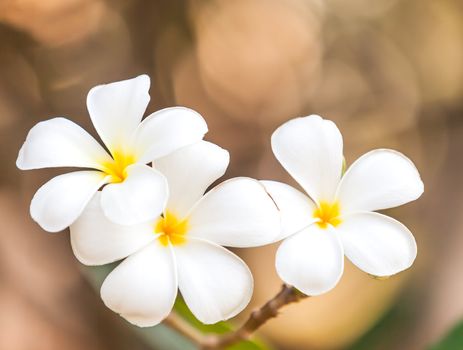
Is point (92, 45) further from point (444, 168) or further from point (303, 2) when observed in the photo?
point (444, 168)

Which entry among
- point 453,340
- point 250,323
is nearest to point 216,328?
point 250,323

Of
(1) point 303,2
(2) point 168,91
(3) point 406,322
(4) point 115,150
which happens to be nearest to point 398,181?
(4) point 115,150

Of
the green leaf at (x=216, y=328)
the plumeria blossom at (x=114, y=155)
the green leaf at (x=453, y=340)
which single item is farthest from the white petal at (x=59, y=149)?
the green leaf at (x=453, y=340)

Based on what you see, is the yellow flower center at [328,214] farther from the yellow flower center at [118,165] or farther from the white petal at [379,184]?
the yellow flower center at [118,165]

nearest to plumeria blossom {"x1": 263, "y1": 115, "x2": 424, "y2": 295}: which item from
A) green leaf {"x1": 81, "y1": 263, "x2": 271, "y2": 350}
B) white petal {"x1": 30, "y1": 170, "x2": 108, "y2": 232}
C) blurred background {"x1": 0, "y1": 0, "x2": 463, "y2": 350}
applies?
white petal {"x1": 30, "y1": 170, "x2": 108, "y2": 232}

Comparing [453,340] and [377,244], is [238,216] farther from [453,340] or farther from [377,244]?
[453,340]

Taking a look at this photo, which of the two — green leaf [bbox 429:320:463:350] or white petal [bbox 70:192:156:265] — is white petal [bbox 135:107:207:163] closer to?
white petal [bbox 70:192:156:265]
